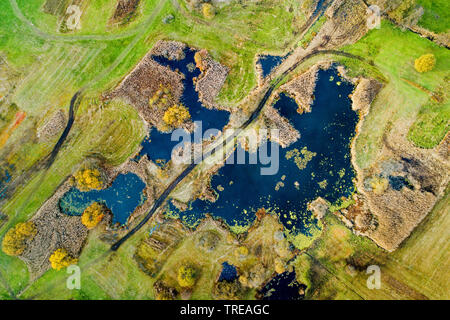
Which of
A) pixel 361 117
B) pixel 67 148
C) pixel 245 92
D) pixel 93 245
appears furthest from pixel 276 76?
pixel 93 245

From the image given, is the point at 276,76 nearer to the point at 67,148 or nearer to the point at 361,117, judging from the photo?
the point at 361,117

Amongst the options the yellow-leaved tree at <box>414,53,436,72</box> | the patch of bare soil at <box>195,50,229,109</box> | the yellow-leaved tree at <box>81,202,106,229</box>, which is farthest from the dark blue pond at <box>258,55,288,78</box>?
the yellow-leaved tree at <box>81,202,106,229</box>

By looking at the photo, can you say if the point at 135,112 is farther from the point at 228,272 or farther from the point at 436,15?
the point at 436,15

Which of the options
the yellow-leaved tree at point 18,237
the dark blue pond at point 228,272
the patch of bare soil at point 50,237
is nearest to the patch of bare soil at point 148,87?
the patch of bare soil at point 50,237

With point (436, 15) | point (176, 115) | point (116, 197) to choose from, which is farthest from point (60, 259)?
point (436, 15)

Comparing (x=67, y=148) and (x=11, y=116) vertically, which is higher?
(x=11, y=116)

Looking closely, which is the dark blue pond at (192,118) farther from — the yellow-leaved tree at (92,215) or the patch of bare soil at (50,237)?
the patch of bare soil at (50,237)
